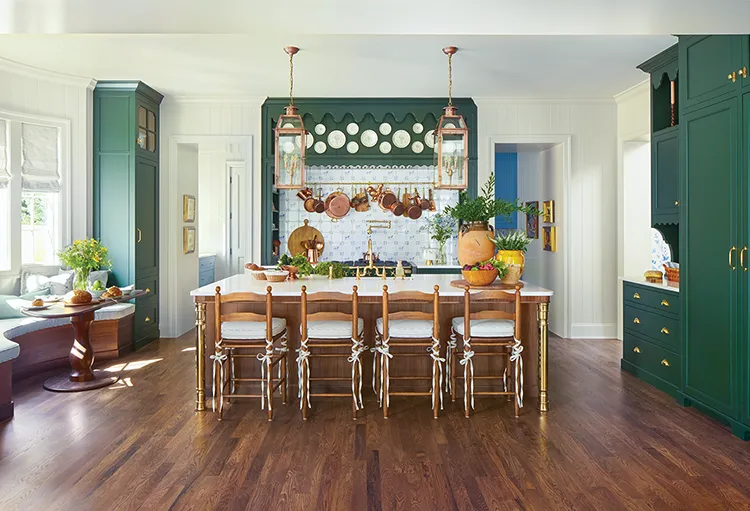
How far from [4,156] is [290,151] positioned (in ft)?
9.90

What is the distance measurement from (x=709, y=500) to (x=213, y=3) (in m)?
3.29

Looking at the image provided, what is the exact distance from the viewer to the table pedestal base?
4.61m

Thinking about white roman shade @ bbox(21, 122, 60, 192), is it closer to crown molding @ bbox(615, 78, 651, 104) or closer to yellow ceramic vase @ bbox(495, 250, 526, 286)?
yellow ceramic vase @ bbox(495, 250, 526, 286)

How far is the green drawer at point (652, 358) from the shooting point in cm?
447

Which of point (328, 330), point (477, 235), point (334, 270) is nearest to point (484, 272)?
point (477, 235)

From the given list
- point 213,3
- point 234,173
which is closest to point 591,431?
point 213,3

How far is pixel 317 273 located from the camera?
520 cm

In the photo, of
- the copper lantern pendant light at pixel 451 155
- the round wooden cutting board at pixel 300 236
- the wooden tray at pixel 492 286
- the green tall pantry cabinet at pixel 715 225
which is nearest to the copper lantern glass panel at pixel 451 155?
the copper lantern pendant light at pixel 451 155

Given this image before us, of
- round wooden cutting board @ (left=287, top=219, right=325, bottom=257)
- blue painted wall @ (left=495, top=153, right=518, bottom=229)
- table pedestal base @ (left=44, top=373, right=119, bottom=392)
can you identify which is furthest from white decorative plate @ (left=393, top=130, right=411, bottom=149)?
table pedestal base @ (left=44, top=373, right=119, bottom=392)

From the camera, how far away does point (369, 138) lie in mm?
6980

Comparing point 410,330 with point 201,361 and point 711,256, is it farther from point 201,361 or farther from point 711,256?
point 711,256

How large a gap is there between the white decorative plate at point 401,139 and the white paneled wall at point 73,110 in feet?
11.2

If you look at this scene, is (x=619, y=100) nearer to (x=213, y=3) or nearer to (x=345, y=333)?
(x=345, y=333)

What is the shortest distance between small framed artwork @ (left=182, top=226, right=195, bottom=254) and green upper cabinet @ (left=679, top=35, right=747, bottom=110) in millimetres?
5594
